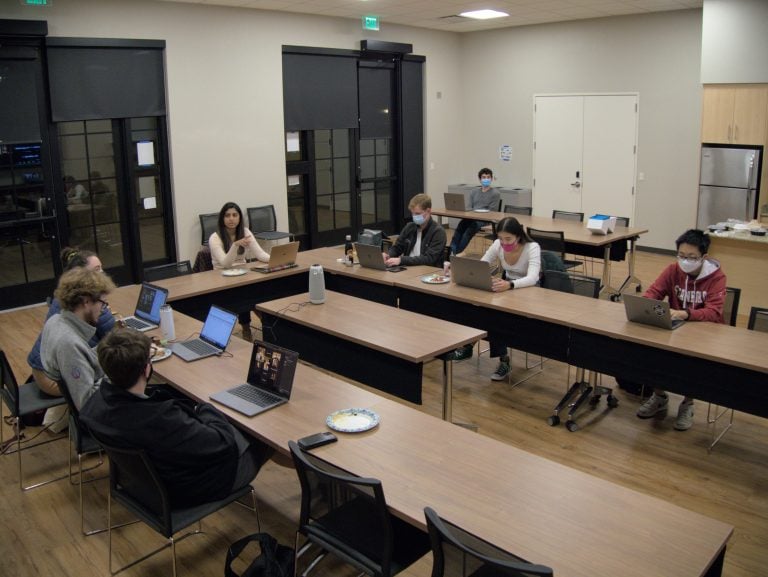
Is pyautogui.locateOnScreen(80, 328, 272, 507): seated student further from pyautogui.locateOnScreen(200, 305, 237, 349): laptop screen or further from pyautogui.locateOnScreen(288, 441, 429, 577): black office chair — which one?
pyautogui.locateOnScreen(200, 305, 237, 349): laptop screen

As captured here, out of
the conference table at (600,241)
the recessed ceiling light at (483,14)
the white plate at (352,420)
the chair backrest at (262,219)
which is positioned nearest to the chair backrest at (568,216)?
the conference table at (600,241)

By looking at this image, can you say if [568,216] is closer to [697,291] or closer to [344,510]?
[697,291]

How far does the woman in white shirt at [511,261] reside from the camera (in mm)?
5344

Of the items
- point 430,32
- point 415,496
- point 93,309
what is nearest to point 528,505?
point 415,496

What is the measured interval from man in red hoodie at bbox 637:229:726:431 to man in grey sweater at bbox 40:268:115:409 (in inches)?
133

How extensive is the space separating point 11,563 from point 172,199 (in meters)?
5.65

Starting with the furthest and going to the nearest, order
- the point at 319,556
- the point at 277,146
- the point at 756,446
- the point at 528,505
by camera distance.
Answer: the point at 277,146
the point at 756,446
the point at 319,556
the point at 528,505

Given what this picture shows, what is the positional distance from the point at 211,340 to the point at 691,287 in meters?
3.04

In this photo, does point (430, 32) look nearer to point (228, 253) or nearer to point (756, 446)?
point (228, 253)

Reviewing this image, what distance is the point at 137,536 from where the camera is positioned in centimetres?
366

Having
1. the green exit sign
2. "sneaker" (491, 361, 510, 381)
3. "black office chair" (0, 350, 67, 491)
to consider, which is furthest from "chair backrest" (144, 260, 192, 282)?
the green exit sign

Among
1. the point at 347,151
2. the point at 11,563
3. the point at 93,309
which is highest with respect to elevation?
the point at 347,151

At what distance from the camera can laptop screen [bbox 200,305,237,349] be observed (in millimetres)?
4191

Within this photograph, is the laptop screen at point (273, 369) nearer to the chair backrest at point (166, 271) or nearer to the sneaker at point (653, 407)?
the chair backrest at point (166, 271)
